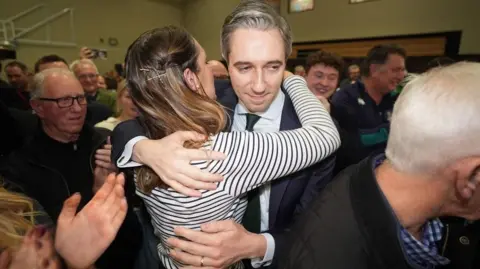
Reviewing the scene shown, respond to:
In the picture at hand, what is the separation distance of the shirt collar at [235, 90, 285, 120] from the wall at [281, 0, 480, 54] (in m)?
7.80

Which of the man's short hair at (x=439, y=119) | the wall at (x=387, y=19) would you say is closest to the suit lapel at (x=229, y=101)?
the man's short hair at (x=439, y=119)

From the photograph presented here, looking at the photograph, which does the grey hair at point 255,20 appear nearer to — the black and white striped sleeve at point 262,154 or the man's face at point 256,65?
the man's face at point 256,65

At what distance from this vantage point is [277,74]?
3.78 ft

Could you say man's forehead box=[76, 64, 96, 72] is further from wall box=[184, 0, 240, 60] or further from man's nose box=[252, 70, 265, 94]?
wall box=[184, 0, 240, 60]

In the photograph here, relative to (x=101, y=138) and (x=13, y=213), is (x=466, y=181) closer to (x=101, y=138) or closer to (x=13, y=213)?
(x=13, y=213)

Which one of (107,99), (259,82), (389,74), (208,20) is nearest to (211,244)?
(259,82)

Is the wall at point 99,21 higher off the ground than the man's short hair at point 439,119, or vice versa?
the wall at point 99,21

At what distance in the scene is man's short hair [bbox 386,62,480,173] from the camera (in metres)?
0.75

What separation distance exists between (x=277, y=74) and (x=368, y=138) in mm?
1564

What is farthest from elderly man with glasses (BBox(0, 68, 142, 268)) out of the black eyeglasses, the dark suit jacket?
the dark suit jacket

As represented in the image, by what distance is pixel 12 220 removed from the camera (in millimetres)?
696

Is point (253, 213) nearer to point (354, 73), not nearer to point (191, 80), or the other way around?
point (191, 80)

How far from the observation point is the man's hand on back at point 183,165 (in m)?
0.86

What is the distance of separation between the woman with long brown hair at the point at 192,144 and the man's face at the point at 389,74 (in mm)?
2196
